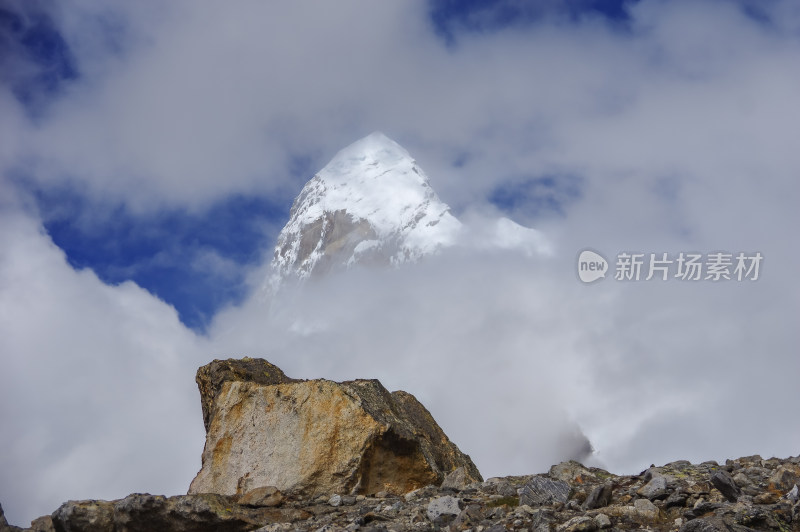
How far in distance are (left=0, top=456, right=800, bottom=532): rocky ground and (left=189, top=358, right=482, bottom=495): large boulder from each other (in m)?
1.14

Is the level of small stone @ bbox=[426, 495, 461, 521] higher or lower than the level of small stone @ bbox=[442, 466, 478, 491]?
lower

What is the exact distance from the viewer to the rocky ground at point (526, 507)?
8.92m

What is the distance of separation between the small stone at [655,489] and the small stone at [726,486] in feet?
2.46

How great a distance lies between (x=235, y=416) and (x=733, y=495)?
11026mm

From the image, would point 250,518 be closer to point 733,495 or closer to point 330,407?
point 330,407

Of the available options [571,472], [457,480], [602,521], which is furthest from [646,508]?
[457,480]

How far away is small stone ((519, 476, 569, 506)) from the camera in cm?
1045

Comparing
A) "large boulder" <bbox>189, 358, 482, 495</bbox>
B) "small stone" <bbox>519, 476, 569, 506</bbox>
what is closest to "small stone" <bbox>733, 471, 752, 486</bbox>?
"small stone" <bbox>519, 476, 569, 506</bbox>

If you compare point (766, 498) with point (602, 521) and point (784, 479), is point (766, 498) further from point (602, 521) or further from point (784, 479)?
point (602, 521)

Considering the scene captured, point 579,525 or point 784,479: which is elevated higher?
point 784,479

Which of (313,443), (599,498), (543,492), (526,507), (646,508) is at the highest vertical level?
(313,443)

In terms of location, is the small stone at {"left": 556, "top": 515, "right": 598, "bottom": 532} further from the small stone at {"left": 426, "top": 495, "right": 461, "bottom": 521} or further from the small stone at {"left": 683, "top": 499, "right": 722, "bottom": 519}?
the small stone at {"left": 426, "top": 495, "right": 461, "bottom": 521}

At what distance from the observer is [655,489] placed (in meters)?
10.2

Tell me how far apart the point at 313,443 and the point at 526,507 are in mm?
6280
